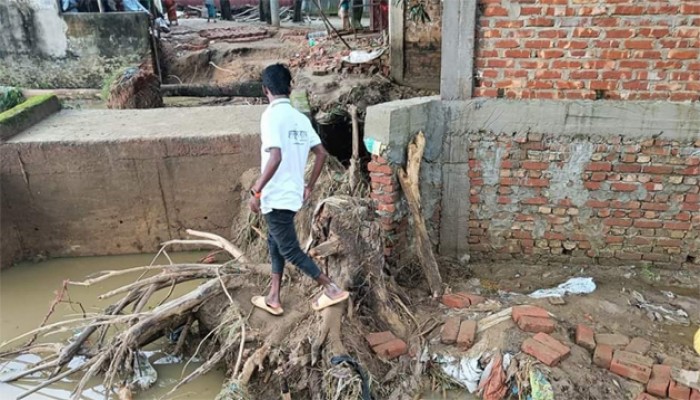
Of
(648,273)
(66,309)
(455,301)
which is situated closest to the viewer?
(455,301)

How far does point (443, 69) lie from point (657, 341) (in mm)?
2644

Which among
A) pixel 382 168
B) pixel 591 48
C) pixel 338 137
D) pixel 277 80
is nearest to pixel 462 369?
pixel 382 168

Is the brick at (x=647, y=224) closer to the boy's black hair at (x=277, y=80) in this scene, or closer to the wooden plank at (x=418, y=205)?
the wooden plank at (x=418, y=205)

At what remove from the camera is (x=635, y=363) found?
363 centimetres

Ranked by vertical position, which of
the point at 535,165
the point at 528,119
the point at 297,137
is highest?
the point at 297,137

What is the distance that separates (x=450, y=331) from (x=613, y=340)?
3.71 ft

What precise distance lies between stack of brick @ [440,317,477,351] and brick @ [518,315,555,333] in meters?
0.34

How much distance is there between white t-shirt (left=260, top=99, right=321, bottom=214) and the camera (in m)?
3.47

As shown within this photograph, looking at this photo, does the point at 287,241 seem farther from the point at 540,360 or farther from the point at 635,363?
the point at 635,363

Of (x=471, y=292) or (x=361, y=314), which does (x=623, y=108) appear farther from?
(x=361, y=314)

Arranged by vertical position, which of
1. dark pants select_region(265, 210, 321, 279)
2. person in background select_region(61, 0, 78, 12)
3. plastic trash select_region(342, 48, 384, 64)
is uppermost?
person in background select_region(61, 0, 78, 12)

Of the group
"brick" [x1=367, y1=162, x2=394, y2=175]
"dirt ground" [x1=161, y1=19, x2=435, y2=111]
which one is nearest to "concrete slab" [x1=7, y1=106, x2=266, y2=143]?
"dirt ground" [x1=161, y1=19, x2=435, y2=111]

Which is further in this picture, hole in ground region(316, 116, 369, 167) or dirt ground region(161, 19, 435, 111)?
dirt ground region(161, 19, 435, 111)

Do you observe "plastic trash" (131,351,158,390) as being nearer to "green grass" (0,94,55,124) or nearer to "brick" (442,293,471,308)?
"brick" (442,293,471,308)
